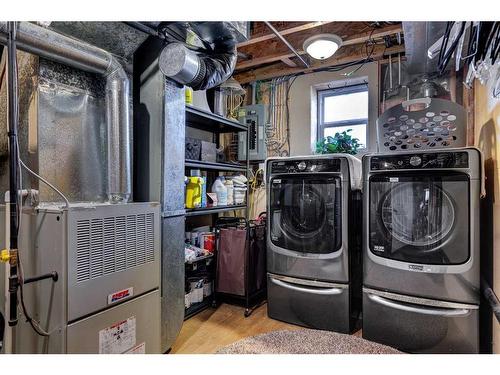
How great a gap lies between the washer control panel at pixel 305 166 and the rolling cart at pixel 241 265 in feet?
1.98

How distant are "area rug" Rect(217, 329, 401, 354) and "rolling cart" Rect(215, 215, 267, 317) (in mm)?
455

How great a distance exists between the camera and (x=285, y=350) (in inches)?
77.4

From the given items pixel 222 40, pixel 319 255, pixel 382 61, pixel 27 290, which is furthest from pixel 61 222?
pixel 382 61

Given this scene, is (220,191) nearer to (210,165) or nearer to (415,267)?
(210,165)

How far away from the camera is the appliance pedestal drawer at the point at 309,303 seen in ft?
7.26

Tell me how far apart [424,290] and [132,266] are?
5.85ft

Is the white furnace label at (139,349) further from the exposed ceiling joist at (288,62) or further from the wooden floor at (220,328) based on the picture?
the exposed ceiling joist at (288,62)

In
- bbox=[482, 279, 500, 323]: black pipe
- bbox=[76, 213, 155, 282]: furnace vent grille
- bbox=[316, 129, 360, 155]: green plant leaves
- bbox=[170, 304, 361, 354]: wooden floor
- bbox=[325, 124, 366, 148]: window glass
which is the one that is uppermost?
bbox=[325, 124, 366, 148]: window glass

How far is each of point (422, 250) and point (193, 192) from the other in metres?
1.76

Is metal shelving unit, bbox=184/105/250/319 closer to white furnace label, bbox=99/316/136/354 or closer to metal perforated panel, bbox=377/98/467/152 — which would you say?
white furnace label, bbox=99/316/136/354

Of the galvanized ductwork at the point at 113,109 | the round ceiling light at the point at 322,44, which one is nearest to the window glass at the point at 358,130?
the round ceiling light at the point at 322,44

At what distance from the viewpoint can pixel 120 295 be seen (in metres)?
1.45

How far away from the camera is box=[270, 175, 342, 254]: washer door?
2252 mm

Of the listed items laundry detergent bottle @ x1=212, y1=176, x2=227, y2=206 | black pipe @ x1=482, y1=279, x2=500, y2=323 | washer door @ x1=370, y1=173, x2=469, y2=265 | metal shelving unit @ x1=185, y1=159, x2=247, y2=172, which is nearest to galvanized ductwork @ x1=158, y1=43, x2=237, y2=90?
metal shelving unit @ x1=185, y1=159, x2=247, y2=172
